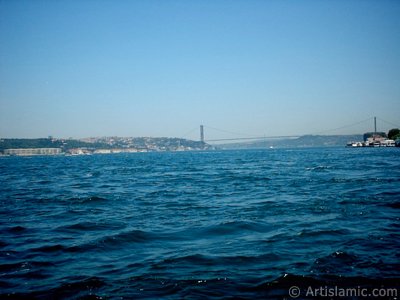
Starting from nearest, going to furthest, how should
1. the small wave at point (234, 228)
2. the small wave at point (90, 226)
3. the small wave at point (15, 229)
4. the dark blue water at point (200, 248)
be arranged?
the dark blue water at point (200, 248) < the small wave at point (234, 228) < the small wave at point (15, 229) < the small wave at point (90, 226)

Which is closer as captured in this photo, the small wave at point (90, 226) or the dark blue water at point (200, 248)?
the dark blue water at point (200, 248)

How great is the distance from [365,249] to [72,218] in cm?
912

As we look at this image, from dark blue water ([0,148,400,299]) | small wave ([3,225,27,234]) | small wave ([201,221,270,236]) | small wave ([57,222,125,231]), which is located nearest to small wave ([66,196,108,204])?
dark blue water ([0,148,400,299])

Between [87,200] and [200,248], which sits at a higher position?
[200,248]

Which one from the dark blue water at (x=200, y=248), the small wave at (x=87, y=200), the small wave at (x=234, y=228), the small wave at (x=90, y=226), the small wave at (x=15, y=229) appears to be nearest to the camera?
the dark blue water at (x=200, y=248)

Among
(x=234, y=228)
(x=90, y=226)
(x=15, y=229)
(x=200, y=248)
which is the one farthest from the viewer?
(x=90, y=226)

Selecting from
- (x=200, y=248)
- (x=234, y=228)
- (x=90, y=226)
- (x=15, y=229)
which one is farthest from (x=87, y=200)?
(x=200, y=248)

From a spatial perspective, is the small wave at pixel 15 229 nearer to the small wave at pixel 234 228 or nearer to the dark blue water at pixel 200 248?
the dark blue water at pixel 200 248

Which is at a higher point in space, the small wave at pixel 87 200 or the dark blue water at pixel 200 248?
the dark blue water at pixel 200 248

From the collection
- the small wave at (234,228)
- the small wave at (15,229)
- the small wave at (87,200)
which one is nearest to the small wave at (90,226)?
the small wave at (15,229)

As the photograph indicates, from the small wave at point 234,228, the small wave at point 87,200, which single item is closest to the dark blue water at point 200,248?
the small wave at point 234,228

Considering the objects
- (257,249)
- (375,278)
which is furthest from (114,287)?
(375,278)

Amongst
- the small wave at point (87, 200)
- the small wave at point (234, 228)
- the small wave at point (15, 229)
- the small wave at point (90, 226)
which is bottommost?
the small wave at point (87, 200)

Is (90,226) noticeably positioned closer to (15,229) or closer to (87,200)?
(15,229)
